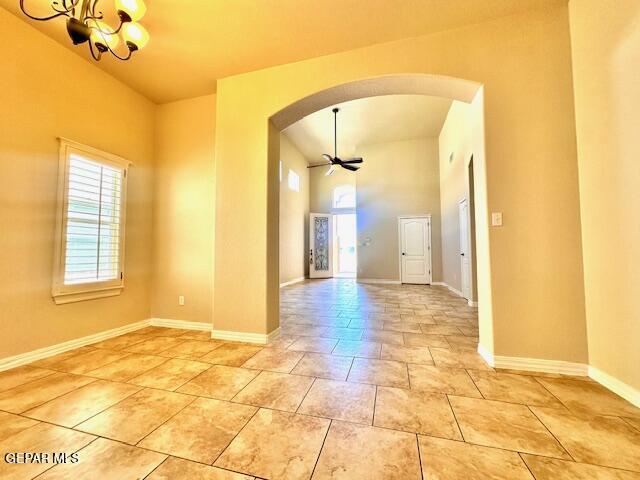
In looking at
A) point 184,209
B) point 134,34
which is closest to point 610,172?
point 134,34

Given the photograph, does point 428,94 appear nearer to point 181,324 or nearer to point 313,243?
point 181,324

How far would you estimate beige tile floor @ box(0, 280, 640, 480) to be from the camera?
1.22 meters

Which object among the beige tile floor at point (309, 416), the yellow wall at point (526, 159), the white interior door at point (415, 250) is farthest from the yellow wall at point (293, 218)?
the yellow wall at point (526, 159)

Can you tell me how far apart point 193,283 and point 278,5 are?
324 cm

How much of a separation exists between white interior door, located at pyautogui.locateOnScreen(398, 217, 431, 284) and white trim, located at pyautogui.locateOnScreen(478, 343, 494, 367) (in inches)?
209

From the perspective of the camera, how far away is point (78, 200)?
9.30 ft

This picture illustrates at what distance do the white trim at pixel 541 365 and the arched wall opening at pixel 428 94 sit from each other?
0.14 meters

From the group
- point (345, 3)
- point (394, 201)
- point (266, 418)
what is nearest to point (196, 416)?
point (266, 418)

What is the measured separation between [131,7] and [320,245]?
7.81 m

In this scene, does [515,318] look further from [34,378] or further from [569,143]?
[34,378]

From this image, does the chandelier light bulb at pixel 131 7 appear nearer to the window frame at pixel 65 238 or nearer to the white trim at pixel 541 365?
the window frame at pixel 65 238

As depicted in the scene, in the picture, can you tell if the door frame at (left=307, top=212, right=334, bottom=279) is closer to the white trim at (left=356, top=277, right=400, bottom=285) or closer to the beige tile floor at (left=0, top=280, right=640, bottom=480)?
the white trim at (left=356, top=277, right=400, bottom=285)

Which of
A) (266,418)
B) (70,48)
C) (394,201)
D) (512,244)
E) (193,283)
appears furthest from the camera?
(394,201)

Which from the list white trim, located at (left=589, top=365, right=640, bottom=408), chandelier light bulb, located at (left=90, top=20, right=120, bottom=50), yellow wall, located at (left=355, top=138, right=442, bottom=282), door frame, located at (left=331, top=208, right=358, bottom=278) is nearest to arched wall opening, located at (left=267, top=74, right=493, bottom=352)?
white trim, located at (left=589, top=365, right=640, bottom=408)
